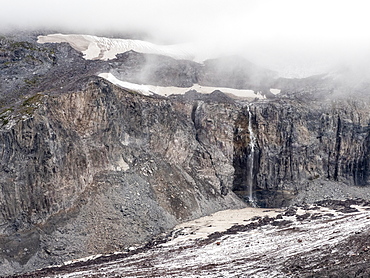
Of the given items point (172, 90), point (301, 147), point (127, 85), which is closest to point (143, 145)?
point (127, 85)

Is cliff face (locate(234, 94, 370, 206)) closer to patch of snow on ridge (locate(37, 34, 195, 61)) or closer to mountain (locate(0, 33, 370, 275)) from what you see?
mountain (locate(0, 33, 370, 275))

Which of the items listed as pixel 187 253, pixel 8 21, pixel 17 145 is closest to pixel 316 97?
pixel 187 253

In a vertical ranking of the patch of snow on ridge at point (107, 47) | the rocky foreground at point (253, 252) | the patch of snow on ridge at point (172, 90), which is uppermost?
the patch of snow on ridge at point (107, 47)

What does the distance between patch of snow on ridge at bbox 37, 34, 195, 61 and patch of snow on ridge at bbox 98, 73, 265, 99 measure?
11486mm

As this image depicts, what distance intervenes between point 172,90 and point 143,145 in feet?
52.9

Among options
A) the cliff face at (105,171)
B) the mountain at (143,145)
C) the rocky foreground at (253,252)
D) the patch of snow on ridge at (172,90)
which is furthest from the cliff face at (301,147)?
the rocky foreground at (253,252)

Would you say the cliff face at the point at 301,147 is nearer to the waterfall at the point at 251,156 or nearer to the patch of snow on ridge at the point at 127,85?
the waterfall at the point at 251,156

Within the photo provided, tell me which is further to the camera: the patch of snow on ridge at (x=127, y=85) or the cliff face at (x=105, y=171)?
the patch of snow on ridge at (x=127, y=85)

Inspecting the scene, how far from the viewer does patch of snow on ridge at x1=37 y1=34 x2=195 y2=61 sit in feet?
215

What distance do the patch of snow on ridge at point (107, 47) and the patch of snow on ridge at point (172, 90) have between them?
11.5 metres

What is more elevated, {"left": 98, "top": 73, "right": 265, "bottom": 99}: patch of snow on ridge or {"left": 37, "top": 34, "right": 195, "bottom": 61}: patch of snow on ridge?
{"left": 37, "top": 34, "right": 195, "bottom": 61}: patch of snow on ridge

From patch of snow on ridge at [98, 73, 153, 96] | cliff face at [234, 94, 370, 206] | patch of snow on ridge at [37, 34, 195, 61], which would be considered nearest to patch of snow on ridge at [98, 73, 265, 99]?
patch of snow on ridge at [98, 73, 153, 96]

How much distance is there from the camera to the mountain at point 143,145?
107ft

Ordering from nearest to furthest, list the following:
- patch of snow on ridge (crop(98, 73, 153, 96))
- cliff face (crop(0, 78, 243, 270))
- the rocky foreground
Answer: the rocky foreground → cliff face (crop(0, 78, 243, 270)) → patch of snow on ridge (crop(98, 73, 153, 96))
